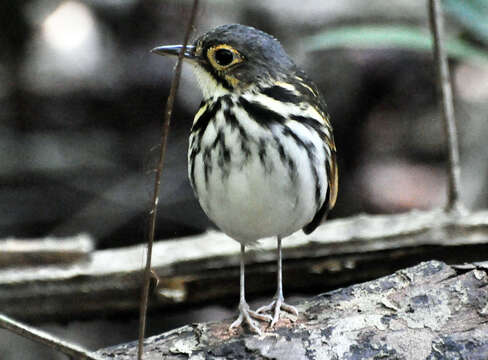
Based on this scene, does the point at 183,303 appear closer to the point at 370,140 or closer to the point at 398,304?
the point at 398,304

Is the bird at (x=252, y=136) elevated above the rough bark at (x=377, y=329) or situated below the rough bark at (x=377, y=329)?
above

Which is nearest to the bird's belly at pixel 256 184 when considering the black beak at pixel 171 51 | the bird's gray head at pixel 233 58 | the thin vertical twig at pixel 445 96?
the bird's gray head at pixel 233 58

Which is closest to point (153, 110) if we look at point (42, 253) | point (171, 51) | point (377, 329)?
point (42, 253)

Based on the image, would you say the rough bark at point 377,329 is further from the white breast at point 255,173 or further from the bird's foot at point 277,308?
the white breast at point 255,173

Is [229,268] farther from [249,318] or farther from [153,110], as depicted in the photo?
[153,110]

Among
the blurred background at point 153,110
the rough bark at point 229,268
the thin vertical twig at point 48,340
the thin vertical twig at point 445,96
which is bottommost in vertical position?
the thin vertical twig at point 48,340

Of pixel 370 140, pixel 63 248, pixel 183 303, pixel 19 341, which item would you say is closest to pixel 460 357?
pixel 183 303
